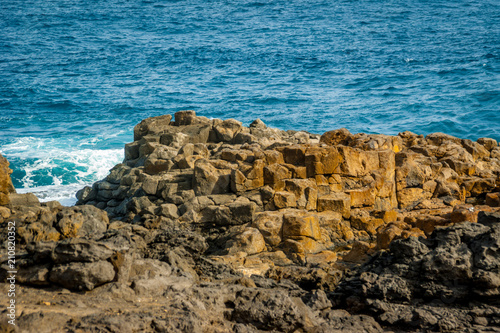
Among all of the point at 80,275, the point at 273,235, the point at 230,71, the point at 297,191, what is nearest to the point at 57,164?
the point at 297,191

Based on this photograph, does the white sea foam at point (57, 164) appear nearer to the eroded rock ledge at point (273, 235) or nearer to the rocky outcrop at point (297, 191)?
the eroded rock ledge at point (273, 235)

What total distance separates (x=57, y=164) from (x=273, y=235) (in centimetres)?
1806

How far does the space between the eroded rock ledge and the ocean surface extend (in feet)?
24.9

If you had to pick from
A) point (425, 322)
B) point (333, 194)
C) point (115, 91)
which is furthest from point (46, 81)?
point (425, 322)

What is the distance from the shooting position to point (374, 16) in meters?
58.1

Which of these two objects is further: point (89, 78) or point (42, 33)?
point (42, 33)

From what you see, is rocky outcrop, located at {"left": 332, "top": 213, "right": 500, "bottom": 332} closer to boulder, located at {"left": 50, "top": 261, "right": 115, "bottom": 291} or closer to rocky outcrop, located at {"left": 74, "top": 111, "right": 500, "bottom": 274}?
rocky outcrop, located at {"left": 74, "top": 111, "right": 500, "bottom": 274}

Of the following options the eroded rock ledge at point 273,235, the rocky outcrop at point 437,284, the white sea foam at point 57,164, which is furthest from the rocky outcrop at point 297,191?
the white sea foam at point 57,164

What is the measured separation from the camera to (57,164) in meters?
25.6

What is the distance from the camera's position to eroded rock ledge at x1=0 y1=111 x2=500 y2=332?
619 centimetres

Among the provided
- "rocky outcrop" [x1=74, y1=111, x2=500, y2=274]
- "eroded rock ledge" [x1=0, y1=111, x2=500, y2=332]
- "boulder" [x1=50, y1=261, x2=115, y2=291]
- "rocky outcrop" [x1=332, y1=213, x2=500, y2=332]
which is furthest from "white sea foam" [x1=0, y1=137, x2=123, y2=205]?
"rocky outcrop" [x1=332, y1=213, x2=500, y2=332]

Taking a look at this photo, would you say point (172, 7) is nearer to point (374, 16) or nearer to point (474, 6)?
point (374, 16)

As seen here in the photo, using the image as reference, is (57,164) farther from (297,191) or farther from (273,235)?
(273,235)

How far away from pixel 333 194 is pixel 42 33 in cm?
5186
